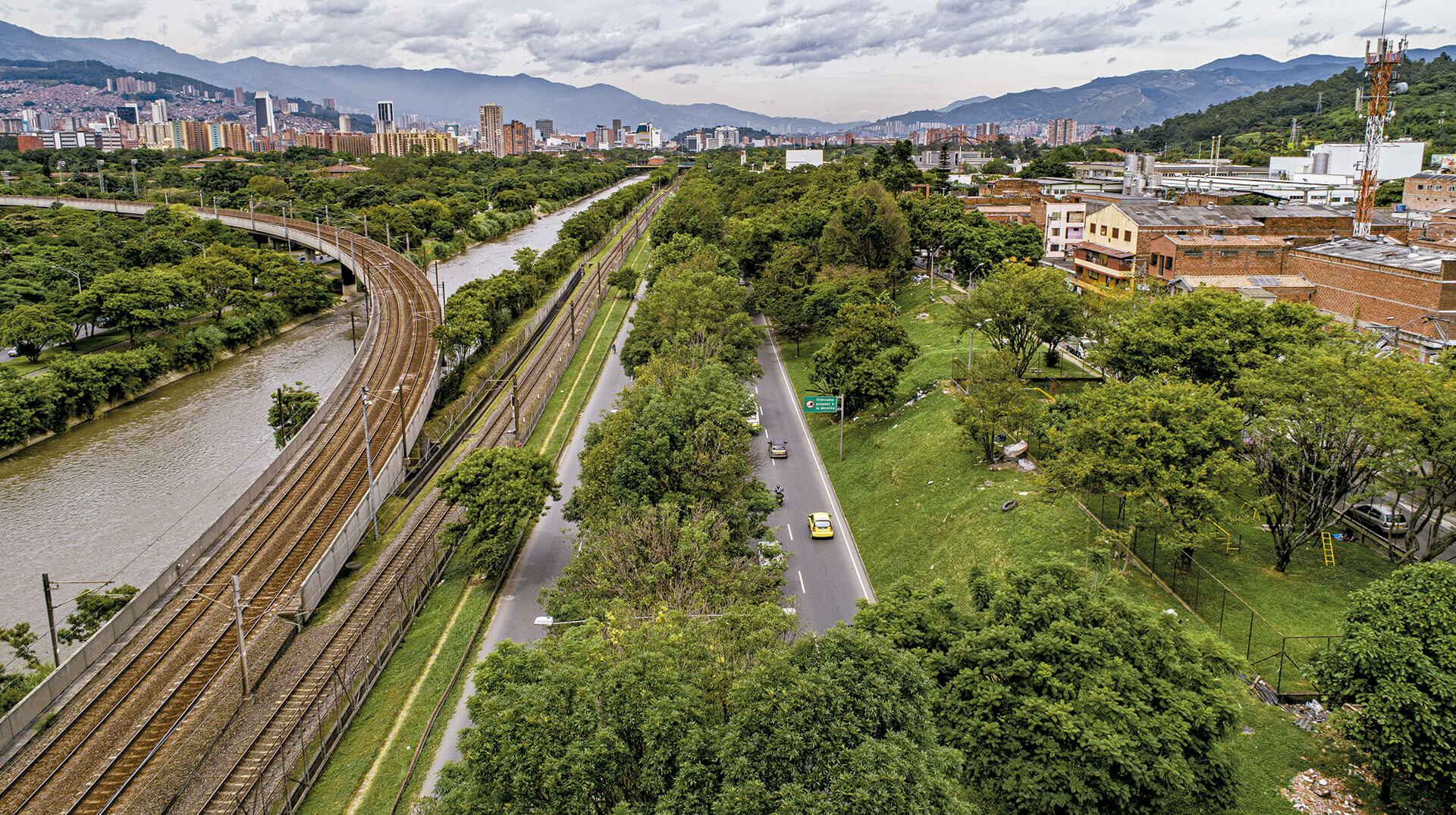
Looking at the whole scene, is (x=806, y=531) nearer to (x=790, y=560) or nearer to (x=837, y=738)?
(x=790, y=560)

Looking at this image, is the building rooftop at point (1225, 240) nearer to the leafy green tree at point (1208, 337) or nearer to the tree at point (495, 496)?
the leafy green tree at point (1208, 337)

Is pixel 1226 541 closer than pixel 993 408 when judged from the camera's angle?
Yes

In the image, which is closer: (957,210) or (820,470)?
(820,470)

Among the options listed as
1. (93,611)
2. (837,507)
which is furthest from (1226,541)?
(93,611)

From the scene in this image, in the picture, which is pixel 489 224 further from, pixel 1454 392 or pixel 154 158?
pixel 1454 392

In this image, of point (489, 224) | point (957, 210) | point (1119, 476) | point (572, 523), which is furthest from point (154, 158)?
point (1119, 476)

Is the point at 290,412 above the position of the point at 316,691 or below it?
above

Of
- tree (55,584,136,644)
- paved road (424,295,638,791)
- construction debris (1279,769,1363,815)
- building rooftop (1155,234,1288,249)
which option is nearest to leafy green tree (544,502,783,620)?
paved road (424,295,638,791)
